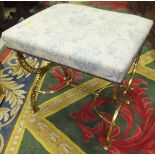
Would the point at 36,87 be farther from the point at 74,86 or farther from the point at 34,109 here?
the point at 74,86

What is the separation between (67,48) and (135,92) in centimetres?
68

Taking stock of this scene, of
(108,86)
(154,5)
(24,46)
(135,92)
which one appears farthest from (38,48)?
(154,5)

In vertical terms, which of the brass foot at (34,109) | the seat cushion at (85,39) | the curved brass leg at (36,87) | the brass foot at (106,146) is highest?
the seat cushion at (85,39)

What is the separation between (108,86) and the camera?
144cm

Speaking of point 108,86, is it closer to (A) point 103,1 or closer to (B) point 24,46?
(B) point 24,46

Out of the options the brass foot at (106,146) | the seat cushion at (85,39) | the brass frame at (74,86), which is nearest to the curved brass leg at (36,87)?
the brass frame at (74,86)

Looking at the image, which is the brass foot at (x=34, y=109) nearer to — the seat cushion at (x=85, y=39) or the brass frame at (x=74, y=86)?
the brass frame at (x=74, y=86)

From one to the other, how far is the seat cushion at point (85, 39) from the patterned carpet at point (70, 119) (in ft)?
1.43

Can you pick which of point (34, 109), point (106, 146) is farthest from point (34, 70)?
point (106, 146)

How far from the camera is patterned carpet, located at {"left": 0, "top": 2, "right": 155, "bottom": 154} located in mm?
1185

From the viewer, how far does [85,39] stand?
3.25ft

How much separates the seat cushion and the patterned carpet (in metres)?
0.43

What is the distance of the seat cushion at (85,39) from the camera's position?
2.96ft

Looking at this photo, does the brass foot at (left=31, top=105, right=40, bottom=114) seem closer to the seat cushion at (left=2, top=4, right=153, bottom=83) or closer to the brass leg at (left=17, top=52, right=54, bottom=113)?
the brass leg at (left=17, top=52, right=54, bottom=113)
